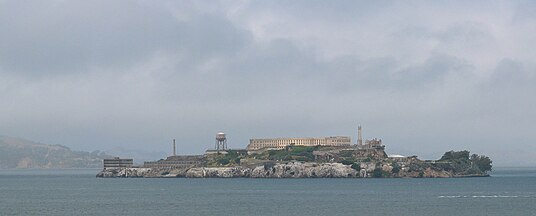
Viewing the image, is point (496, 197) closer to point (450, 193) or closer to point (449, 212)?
point (450, 193)

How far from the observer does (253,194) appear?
581ft

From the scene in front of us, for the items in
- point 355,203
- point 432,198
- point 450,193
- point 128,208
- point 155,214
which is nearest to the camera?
point 155,214

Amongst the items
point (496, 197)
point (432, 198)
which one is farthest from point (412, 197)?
point (496, 197)

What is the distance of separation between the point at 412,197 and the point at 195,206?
1698 inches

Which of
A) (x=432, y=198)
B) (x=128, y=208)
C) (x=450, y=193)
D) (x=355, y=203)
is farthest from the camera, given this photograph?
(x=450, y=193)

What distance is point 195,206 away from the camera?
140 meters

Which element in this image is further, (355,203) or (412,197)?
(412,197)

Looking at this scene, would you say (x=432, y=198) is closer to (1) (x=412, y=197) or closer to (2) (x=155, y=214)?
(1) (x=412, y=197)

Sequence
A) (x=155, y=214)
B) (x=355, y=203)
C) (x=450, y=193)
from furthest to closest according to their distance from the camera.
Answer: (x=450, y=193), (x=355, y=203), (x=155, y=214)

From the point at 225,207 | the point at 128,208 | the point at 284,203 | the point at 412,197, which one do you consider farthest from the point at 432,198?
the point at 128,208

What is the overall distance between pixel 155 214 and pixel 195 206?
16423 mm

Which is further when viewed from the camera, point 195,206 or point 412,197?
point 412,197

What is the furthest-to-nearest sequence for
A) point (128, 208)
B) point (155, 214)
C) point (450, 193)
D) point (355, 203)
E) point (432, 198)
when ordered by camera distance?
point (450, 193)
point (432, 198)
point (355, 203)
point (128, 208)
point (155, 214)

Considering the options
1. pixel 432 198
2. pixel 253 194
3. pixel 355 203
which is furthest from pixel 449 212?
pixel 253 194
